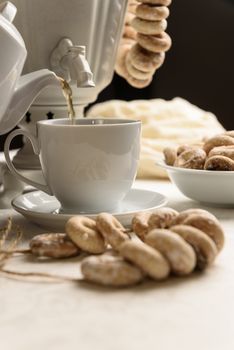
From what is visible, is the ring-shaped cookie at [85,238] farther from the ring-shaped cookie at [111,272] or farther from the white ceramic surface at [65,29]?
the white ceramic surface at [65,29]

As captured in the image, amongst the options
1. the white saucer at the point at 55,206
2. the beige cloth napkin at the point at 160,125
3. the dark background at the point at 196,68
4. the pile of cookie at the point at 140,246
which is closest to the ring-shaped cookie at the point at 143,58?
the beige cloth napkin at the point at 160,125

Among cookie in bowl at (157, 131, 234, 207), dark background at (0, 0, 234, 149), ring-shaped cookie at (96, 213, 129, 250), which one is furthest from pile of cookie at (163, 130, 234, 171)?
dark background at (0, 0, 234, 149)

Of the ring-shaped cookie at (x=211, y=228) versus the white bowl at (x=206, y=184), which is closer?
the ring-shaped cookie at (x=211, y=228)

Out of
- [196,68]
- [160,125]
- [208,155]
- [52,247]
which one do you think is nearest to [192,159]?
[208,155]

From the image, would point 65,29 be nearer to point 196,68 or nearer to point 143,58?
point 143,58

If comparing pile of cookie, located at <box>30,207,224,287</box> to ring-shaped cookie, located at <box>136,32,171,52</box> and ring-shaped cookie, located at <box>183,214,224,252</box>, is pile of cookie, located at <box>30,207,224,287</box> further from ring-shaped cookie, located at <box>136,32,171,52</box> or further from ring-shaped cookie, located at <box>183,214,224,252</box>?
ring-shaped cookie, located at <box>136,32,171,52</box>

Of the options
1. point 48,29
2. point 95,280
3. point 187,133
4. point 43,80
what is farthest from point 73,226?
point 187,133

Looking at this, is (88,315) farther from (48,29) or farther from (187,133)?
(187,133)
